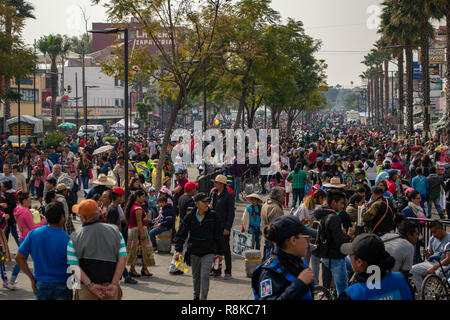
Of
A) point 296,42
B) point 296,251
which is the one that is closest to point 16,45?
point 296,42

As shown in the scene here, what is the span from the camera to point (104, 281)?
636 cm

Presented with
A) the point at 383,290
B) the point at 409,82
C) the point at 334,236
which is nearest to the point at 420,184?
the point at 334,236

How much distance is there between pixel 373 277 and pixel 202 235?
453cm

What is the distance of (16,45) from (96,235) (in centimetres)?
2538

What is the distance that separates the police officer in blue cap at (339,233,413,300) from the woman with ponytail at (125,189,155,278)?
6803 millimetres

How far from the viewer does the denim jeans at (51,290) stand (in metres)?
6.41

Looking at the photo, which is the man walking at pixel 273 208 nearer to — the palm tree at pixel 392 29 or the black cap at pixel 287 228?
the black cap at pixel 287 228

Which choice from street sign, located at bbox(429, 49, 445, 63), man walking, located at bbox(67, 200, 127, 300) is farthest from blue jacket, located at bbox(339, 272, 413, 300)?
street sign, located at bbox(429, 49, 445, 63)

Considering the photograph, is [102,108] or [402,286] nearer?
[402,286]

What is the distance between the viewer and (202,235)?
8820mm

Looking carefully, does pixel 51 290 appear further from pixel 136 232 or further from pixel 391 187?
pixel 391 187

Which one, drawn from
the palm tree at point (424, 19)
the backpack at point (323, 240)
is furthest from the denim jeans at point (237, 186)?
the palm tree at point (424, 19)
